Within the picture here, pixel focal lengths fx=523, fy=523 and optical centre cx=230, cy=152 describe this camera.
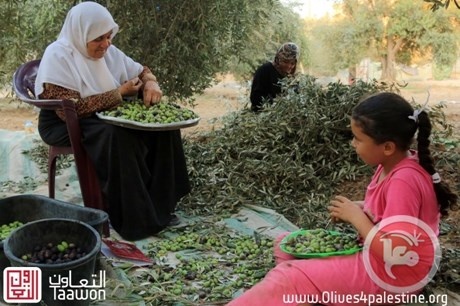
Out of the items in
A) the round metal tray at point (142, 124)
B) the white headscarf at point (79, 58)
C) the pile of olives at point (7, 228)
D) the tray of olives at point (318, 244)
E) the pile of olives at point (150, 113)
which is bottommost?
the pile of olives at point (7, 228)

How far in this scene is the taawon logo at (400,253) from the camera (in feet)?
5.73

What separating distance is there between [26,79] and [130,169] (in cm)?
111

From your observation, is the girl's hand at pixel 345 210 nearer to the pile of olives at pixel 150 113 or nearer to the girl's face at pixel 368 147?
the girl's face at pixel 368 147

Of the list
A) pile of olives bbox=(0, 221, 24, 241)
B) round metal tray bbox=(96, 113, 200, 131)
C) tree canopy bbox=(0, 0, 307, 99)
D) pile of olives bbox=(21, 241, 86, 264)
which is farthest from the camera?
tree canopy bbox=(0, 0, 307, 99)

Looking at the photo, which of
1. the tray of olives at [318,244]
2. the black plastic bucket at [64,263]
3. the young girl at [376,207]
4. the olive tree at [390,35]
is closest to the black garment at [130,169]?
the black plastic bucket at [64,263]

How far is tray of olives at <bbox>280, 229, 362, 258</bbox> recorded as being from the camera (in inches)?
76.1

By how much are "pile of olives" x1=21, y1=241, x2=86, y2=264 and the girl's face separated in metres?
1.23

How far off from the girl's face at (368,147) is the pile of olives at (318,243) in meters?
0.33

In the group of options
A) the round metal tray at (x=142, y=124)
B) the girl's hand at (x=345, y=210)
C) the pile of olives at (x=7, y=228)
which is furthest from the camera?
the round metal tray at (x=142, y=124)

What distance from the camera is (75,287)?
2.05 metres

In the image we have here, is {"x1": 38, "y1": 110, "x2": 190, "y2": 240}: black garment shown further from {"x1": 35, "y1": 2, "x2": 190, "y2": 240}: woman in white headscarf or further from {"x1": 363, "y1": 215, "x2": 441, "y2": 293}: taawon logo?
{"x1": 363, "y1": 215, "x2": 441, "y2": 293}: taawon logo

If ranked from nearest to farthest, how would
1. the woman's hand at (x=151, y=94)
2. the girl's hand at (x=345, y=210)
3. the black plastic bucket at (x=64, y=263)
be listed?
the girl's hand at (x=345, y=210) < the black plastic bucket at (x=64, y=263) < the woman's hand at (x=151, y=94)

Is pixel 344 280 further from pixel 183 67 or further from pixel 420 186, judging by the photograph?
pixel 183 67

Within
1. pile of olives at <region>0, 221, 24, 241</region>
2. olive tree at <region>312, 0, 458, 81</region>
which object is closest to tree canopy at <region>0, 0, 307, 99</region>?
pile of olives at <region>0, 221, 24, 241</region>
